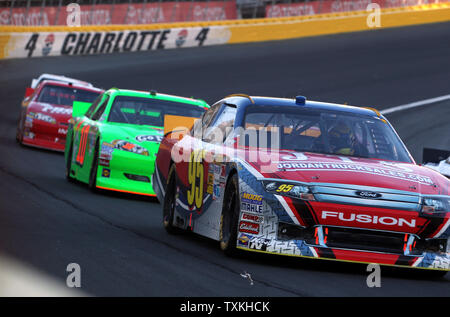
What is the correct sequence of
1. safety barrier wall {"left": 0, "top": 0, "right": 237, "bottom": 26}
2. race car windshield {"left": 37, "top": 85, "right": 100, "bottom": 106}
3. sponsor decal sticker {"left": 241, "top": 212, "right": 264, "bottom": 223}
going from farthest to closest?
safety barrier wall {"left": 0, "top": 0, "right": 237, "bottom": 26}
race car windshield {"left": 37, "top": 85, "right": 100, "bottom": 106}
sponsor decal sticker {"left": 241, "top": 212, "right": 264, "bottom": 223}

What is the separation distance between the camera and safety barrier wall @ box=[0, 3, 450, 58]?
3581 centimetres

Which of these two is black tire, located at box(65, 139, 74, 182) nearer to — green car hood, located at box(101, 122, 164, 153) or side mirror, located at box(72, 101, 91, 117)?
side mirror, located at box(72, 101, 91, 117)

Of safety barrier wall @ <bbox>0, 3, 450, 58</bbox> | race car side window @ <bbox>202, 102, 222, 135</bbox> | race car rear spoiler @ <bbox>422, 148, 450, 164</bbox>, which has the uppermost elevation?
safety barrier wall @ <bbox>0, 3, 450, 58</bbox>

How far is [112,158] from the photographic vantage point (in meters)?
13.0

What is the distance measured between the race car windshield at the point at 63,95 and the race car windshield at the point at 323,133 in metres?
12.4

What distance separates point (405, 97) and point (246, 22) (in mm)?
14192

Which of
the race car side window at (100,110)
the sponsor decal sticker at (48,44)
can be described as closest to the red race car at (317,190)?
the race car side window at (100,110)

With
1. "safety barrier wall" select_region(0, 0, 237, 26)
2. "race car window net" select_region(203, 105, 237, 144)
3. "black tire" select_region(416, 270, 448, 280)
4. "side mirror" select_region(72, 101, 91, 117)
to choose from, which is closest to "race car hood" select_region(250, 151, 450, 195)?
"black tire" select_region(416, 270, 448, 280)

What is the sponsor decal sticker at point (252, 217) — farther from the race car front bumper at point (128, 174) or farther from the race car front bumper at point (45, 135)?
the race car front bumper at point (45, 135)

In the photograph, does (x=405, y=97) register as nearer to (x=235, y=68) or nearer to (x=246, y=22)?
(x=235, y=68)

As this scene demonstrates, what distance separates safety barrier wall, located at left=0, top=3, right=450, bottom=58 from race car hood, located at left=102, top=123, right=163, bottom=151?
74.5 ft

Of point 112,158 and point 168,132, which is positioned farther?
point 112,158
